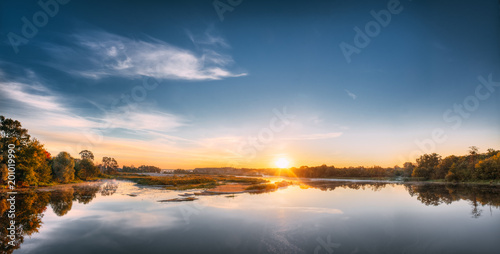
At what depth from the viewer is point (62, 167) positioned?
6259cm

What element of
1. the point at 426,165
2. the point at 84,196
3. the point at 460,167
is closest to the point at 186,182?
the point at 84,196

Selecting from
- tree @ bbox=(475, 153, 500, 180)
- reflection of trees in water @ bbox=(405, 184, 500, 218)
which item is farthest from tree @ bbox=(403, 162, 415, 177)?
reflection of trees in water @ bbox=(405, 184, 500, 218)

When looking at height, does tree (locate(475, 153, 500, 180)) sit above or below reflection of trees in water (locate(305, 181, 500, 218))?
above

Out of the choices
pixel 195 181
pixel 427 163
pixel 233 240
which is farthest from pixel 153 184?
pixel 427 163

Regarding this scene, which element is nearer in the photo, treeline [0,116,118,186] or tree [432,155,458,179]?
treeline [0,116,118,186]

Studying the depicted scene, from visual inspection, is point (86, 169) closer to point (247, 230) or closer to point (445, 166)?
point (247, 230)

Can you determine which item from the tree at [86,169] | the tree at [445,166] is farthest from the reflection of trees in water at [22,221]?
the tree at [445,166]

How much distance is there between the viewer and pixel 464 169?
251 ft

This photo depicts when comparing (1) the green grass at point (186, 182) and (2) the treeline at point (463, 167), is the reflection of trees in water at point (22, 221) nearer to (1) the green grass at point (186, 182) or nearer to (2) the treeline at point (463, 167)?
(1) the green grass at point (186, 182)

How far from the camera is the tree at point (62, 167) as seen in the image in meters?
61.9

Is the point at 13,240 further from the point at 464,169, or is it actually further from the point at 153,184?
the point at 464,169

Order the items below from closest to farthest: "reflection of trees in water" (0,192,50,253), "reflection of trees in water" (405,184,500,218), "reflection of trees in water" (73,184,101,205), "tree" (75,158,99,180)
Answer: "reflection of trees in water" (0,192,50,253), "reflection of trees in water" (405,184,500,218), "reflection of trees in water" (73,184,101,205), "tree" (75,158,99,180)

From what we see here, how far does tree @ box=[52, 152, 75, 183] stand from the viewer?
61.9 meters

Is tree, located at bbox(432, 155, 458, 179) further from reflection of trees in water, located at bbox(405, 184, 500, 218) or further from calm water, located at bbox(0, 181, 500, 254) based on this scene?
calm water, located at bbox(0, 181, 500, 254)
